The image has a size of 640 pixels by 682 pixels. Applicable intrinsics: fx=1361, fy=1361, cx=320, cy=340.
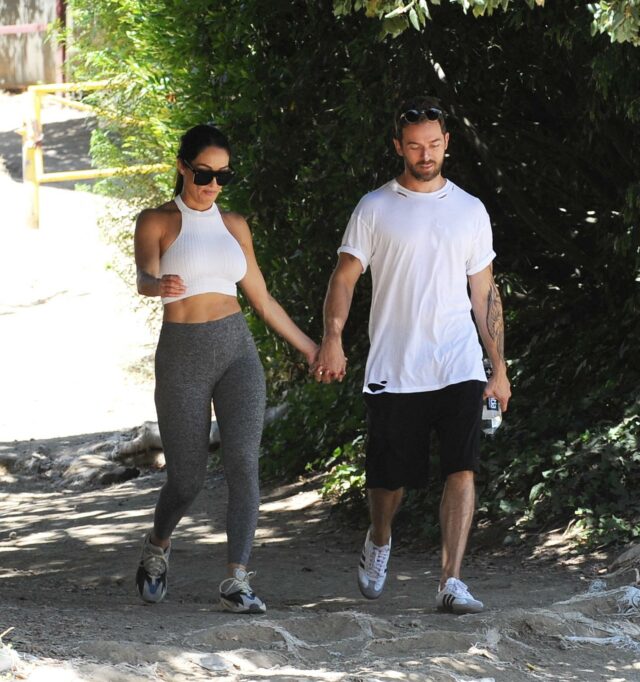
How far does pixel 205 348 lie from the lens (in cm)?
545

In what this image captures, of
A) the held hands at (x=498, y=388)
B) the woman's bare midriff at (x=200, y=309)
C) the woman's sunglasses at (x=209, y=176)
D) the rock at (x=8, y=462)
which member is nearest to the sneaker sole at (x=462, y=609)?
the held hands at (x=498, y=388)

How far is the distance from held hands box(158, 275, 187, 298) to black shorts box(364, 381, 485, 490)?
3.12 feet

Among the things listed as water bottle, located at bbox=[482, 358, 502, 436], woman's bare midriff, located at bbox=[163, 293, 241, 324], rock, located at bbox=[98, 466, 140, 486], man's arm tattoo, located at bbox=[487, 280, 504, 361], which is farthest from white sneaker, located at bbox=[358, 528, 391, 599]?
rock, located at bbox=[98, 466, 140, 486]

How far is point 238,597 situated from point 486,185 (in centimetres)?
398

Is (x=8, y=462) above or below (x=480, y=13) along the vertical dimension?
below

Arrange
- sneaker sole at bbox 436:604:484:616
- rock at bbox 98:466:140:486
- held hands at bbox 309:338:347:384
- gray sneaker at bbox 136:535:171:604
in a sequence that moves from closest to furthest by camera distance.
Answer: sneaker sole at bbox 436:604:484:616, held hands at bbox 309:338:347:384, gray sneaker at bbox 136:535:171:604, rock at bbox 98:466:140:486

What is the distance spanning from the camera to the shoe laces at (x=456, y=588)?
539 cm

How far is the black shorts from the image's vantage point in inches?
217

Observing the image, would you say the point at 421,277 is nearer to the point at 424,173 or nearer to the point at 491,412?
the point at 424,173

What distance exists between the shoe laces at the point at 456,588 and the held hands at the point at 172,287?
1.57 metres

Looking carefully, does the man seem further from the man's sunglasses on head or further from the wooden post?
the wooden post

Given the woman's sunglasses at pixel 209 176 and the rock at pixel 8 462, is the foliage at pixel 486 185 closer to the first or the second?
the woman's sunglasses at pixel 209 176

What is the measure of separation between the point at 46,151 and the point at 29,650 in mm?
23505

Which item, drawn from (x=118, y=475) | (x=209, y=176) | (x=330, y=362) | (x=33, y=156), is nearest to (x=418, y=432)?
(x=330, y=362)
